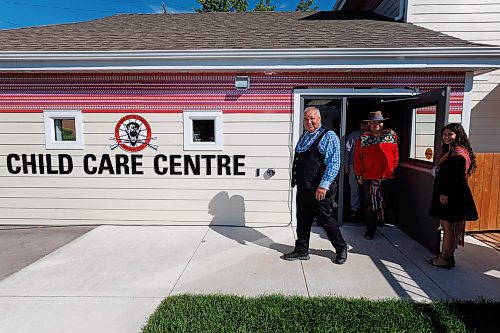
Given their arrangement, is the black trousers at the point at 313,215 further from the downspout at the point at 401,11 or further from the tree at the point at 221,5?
the tree at the point at 221,5

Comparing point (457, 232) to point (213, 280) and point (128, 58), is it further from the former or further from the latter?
point (128, 58)

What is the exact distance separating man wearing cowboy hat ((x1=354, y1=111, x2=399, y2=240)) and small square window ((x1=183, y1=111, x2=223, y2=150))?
2189 millimetres

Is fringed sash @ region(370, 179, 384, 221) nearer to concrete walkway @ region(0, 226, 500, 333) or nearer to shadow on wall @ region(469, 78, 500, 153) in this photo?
concrete walkway @ region(0, 226, 500, 333)

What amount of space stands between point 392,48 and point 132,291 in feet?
14.6

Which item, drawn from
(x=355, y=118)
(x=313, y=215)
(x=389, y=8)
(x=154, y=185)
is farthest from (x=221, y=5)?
(x=313, y=215)

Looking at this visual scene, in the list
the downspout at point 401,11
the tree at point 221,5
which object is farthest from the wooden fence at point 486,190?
the tree at point 221,5

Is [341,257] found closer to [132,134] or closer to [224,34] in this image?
[132,134]

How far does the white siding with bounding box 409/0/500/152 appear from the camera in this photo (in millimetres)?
5598

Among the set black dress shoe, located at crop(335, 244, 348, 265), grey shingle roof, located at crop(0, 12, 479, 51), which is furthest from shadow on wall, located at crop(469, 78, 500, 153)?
black dress shoe, located at crop(335, 244, 348, 265)

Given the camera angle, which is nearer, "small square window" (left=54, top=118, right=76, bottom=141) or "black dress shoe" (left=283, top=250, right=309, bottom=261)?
"black dress shoe" (left=283, top=250, right=309, bottom=261)

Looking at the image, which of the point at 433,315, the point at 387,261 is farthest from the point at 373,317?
the point at 387,261

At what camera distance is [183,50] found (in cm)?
429

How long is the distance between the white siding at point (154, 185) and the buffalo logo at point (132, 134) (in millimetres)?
92

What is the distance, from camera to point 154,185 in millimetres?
4941
